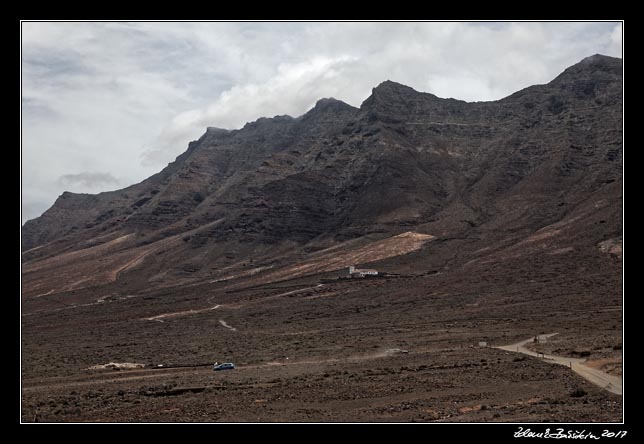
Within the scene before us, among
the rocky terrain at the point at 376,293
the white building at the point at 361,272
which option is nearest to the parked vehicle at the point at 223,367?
the rocky terrain at the point at 376,293

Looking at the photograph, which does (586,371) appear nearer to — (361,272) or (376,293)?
(376,293)

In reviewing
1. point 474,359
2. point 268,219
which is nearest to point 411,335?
point 474,359

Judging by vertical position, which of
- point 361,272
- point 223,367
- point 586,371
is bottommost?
point 223,367

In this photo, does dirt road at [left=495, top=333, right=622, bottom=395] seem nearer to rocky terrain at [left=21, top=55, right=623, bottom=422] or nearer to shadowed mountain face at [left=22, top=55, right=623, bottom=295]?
rocky terrain at [left=21, top=55, right=623, bottom=422]

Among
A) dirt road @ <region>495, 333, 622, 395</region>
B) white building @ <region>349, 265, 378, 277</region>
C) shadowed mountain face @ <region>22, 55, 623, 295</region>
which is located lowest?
dirt road @ <region>495, 333, 622, 395</region>

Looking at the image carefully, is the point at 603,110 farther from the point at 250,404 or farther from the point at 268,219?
the point at 250,404

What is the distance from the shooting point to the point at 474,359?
45281 mm

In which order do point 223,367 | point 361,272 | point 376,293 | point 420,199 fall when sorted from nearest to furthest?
point 223,367
point 376,293
point 361,272
point 420,199

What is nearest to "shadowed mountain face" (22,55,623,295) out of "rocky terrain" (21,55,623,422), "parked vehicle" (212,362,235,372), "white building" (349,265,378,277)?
"rocky terrain" (21,55,623,422)

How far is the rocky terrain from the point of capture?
33781 mm

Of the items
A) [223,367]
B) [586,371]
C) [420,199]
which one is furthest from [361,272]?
[586,371]

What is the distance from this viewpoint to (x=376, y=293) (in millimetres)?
105500

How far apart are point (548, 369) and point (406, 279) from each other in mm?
76586

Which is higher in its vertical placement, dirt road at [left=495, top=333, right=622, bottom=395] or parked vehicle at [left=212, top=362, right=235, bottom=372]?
dirt road at [left=495, top=333, right=622, bottom=395]
